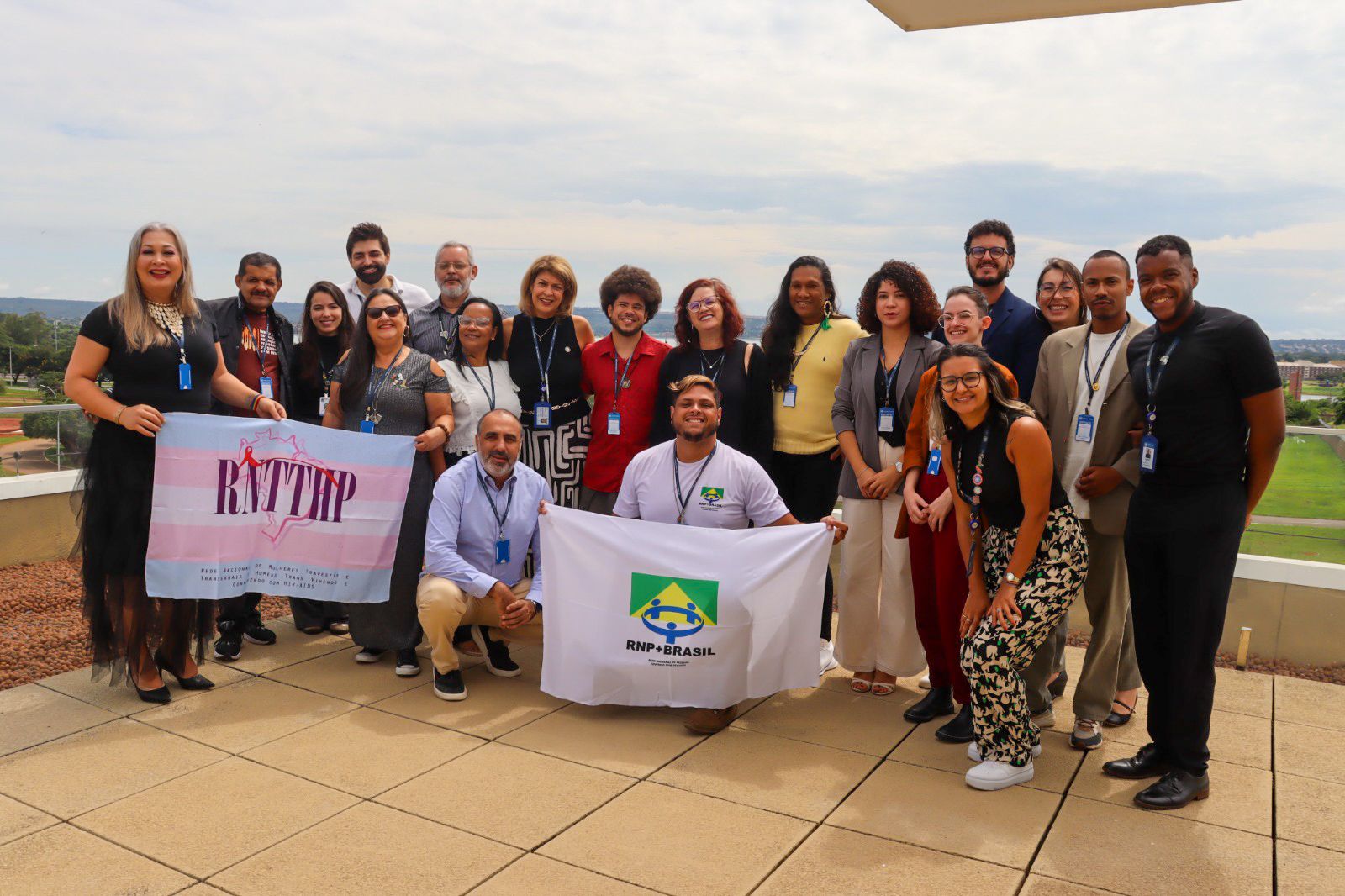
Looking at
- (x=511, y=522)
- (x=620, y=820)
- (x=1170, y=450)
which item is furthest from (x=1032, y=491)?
(x=511, y=522)

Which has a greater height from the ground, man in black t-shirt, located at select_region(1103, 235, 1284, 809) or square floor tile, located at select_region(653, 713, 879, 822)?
man in black t-shirt, located at select_region(1103, 235, 1284, 809)

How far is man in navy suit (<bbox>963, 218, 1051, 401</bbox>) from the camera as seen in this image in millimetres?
5055

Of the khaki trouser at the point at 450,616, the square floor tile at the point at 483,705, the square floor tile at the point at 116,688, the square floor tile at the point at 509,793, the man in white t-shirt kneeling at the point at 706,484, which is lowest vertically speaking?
the square floor tile at the point at 116,688

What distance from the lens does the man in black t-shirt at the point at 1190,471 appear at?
375 centimetres

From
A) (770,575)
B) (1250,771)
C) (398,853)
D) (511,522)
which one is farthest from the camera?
(511,522)

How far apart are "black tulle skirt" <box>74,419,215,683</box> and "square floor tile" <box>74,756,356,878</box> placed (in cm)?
120

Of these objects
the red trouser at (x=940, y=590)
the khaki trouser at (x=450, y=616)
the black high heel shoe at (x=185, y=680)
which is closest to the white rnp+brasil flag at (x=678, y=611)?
the khaki trouser at (x=450, y=616)

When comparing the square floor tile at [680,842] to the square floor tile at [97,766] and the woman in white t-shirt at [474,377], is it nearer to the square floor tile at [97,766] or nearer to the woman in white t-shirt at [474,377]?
the square floor tile at [97,766]

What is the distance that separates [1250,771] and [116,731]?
5004 millimetres

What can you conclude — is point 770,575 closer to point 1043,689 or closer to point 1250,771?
point 1043,689

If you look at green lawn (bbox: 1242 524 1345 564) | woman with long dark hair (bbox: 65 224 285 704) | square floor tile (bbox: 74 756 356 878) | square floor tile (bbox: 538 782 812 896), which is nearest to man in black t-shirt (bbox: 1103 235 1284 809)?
square floor tile (bbox: 538 782 812 896)

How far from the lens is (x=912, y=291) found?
4.96 m

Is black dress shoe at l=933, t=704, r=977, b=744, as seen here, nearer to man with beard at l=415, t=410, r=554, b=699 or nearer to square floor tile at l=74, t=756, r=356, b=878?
man with beard at l=415, t=410, r=554, b=699

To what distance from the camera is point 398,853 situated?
133 inches
